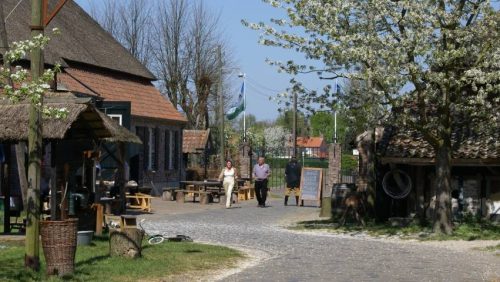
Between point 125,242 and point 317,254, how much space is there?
4.31 metres

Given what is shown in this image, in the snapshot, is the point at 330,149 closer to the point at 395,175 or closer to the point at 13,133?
the point at 395,175

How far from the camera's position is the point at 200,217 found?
27.4m

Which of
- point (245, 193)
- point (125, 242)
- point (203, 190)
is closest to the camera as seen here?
point (125, 242)

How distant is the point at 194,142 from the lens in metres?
46.5

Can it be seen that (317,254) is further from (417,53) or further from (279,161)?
(279,161)

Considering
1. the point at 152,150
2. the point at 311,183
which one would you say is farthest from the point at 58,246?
the point at 152,150

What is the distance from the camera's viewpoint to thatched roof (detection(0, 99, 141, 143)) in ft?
53.7

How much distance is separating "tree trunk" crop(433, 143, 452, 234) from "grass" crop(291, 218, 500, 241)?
0.26 meters

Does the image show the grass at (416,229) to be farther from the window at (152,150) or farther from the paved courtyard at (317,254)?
the window at (152,150)

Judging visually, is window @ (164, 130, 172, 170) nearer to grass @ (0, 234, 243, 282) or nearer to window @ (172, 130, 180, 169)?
window @ (172, 130, 180, 169)

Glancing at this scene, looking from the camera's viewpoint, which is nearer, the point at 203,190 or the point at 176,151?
the point at 203,190

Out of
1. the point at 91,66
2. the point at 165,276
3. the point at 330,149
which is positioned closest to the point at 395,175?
the point at 165,276

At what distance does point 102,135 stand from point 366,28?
6.91 metres

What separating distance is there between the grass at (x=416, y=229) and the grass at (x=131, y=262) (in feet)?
20.3
